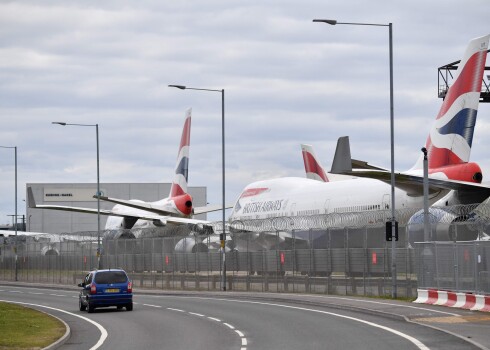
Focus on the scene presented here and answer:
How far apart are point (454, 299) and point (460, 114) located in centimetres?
1437

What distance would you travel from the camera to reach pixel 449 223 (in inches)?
1607

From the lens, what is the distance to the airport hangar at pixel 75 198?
483ft

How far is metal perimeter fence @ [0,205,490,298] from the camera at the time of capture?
121 feet

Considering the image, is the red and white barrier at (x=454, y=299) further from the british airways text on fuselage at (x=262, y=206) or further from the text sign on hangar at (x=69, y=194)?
the text sign on hangar at (x=69, y=194)

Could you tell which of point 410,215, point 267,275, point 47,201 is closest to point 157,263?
point 267,275

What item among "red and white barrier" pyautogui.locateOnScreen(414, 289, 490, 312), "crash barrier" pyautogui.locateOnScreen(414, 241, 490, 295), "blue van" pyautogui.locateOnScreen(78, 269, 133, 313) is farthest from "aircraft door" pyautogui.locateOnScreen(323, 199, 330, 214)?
"blue van" pyautogui.locateOnScreen(78, 269, 133, 313)

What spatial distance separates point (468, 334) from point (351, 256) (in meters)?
20.8

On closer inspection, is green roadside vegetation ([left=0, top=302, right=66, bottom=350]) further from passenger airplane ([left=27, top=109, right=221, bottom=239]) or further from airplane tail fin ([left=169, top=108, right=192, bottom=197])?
airplane tail fin ([left=169, top=108, right=192, bottom=197])

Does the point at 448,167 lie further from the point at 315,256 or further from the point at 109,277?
the point at 109,277

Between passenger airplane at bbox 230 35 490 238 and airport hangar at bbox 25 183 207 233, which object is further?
airport hangar at bbox 25 183 207 233

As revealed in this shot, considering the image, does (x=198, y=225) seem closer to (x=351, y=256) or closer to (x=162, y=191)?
(x=351, y=256)

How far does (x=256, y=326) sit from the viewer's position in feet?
94.2

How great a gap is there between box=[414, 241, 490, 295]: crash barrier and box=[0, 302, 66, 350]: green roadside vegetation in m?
12.3

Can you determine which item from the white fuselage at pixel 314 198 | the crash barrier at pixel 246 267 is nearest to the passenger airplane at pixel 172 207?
the crash barrier at pixel 246 267
